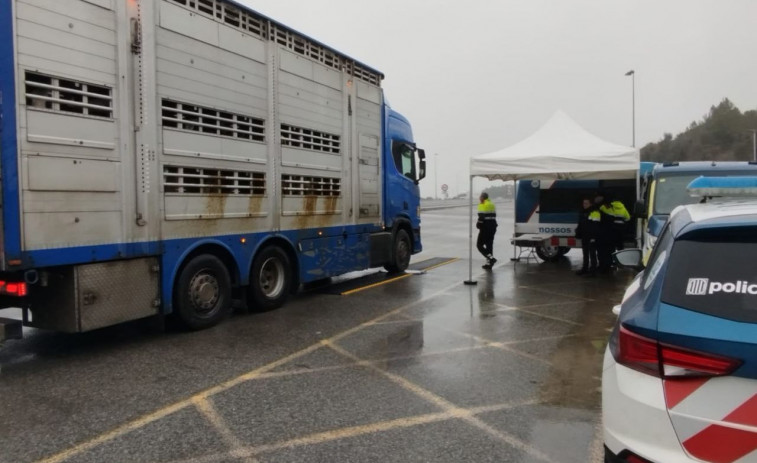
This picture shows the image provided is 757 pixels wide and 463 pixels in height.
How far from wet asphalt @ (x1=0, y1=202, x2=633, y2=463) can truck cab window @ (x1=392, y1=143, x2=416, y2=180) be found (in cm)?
408

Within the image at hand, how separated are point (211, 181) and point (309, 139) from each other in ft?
6.95

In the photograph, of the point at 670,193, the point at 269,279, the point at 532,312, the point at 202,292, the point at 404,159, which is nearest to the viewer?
the point at 202,292

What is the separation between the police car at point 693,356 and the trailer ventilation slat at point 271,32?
5794 millimetres

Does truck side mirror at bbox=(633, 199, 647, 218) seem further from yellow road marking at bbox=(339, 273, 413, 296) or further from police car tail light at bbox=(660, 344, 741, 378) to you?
police car tail light at bbox=(660, 344, 741, 378)

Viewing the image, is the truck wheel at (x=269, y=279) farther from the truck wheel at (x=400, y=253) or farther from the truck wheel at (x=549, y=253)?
the truck wheel at (x=549, y=253)

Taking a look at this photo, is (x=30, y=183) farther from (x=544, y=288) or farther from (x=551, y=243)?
(x=551, y=243)

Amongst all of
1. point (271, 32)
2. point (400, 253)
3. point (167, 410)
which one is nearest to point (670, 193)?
point (400, 253)

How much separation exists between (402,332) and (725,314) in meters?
4.65

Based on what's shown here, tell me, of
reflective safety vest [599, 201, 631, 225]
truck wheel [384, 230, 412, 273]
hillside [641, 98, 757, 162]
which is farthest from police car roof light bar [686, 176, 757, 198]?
hillside [641, 98, 757, 162]

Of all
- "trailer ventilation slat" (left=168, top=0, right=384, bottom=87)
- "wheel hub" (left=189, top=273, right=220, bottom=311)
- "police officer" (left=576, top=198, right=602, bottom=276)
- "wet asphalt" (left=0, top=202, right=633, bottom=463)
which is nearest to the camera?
"wet asphalt" (left=0, top=202, right=633, bottom=463)

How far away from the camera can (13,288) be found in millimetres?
4895

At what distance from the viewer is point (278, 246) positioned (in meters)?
7.76

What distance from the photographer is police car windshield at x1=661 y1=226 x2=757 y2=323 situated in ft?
6.74

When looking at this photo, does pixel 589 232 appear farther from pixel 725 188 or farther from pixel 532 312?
pixel 725 188
